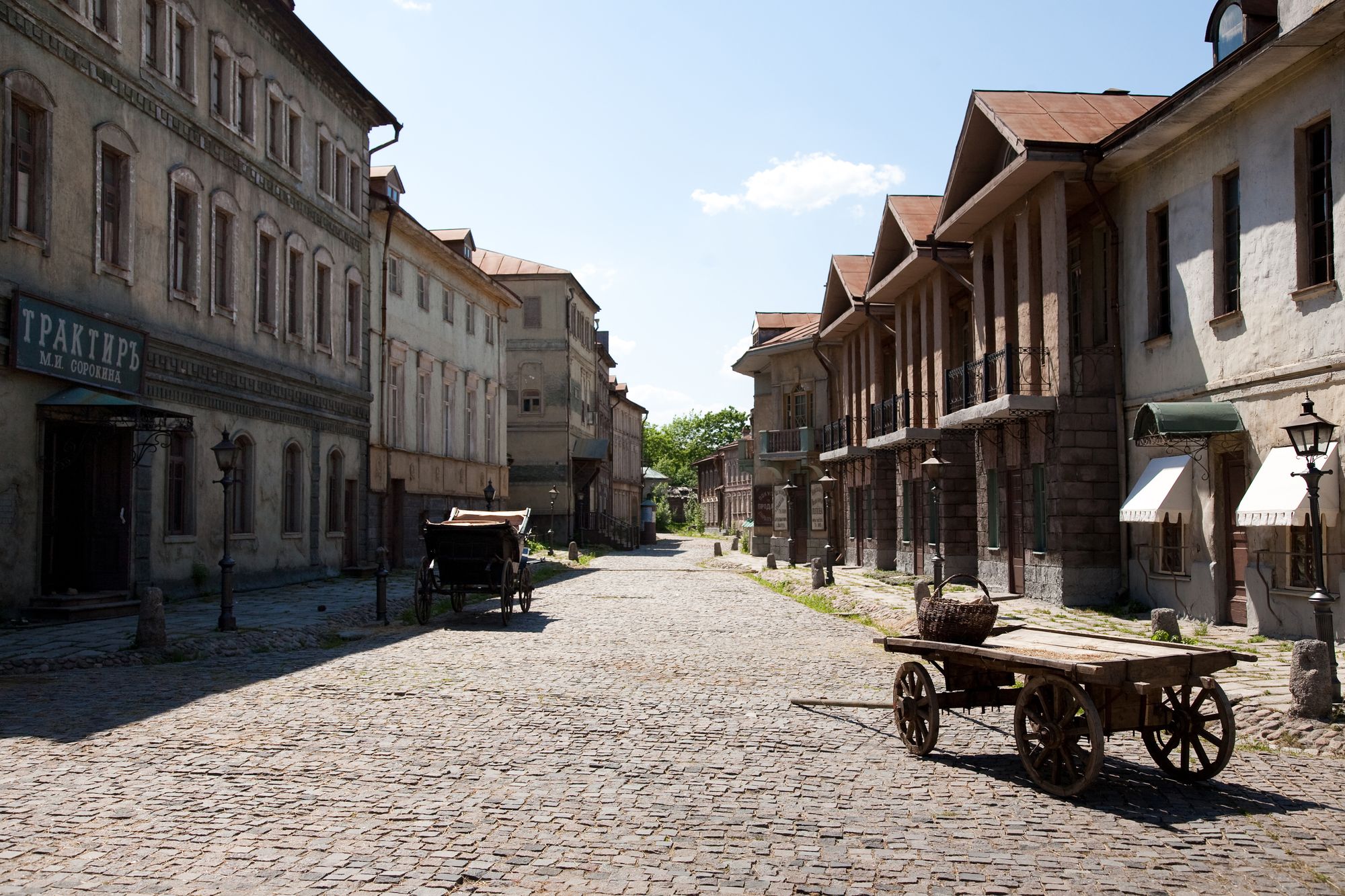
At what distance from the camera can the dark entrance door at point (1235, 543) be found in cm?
1516

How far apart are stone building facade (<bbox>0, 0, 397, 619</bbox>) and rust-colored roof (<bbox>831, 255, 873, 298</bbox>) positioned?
13.6 m

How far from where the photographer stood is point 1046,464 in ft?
63.7

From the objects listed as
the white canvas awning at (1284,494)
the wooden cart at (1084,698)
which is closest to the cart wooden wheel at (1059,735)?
the wooden cart at (1084,698)

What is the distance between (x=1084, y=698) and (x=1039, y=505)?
14.5 m

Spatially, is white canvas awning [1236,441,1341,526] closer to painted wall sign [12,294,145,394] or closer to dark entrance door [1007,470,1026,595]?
dark entrance door [1007,470,1026,595]

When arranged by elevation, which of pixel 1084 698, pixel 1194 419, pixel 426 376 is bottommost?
pixel 1084 698

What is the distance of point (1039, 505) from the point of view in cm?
2038

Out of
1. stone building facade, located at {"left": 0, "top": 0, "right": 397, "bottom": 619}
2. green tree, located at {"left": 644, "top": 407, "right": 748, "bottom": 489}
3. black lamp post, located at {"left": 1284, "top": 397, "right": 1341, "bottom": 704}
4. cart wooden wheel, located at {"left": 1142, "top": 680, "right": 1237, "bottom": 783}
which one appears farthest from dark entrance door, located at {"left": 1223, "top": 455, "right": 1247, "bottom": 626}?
green tree, located at {"left": 644, "top": 407, "right": 748, "bottom": 489}

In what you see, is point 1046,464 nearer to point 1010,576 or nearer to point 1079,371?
point 1079,371

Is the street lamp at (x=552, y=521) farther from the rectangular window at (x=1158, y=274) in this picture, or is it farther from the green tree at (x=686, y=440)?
the green tree at (x=686, y=440)

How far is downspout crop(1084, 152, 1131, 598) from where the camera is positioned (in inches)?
725

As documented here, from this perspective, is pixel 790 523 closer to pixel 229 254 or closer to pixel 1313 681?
pixel 229 254

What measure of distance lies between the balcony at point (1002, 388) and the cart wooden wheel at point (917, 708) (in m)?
11.8

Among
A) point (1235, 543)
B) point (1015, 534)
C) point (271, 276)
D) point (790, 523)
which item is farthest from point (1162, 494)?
point (790, 523)
